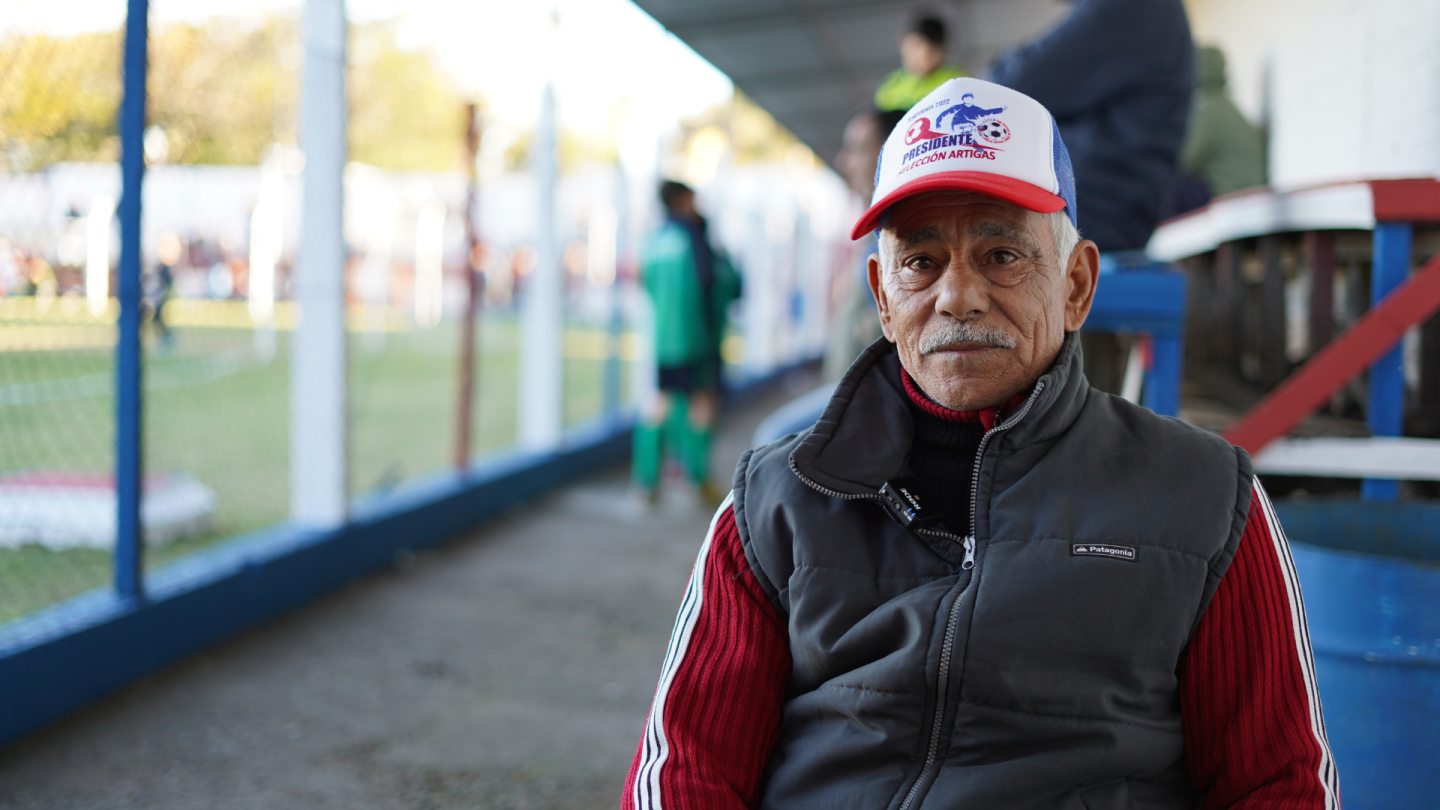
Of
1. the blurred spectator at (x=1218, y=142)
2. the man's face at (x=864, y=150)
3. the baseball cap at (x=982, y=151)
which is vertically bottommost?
the baseball cap at (x=982, y=151)

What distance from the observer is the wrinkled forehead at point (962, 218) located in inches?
46.8

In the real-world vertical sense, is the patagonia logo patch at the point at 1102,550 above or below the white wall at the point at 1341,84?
below

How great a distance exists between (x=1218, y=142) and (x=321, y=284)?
4256 mm

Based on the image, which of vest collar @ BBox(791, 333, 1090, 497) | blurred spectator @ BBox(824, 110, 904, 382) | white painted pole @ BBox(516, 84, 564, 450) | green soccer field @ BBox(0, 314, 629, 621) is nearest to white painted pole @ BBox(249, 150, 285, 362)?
green soccer field @ BBox(0, 314, 629, 621)

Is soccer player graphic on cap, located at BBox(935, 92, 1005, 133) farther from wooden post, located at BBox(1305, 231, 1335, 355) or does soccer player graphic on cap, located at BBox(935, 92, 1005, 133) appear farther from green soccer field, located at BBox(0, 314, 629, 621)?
green soccer field, located at BBox(0, 314, 629, 621)

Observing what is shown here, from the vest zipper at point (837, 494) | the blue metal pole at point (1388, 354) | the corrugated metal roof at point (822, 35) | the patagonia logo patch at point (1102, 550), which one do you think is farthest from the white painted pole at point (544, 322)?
the patagonia logo patch at point (1102, 550)

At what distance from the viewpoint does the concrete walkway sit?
8.00 feet

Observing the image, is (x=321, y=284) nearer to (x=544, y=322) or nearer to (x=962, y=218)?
(x=544, y=322)

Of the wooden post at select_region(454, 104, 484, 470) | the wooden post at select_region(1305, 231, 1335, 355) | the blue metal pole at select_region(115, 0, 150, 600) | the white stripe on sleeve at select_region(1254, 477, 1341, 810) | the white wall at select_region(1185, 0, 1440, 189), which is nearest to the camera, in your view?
the white stripe on sleeve at select_region(1254, 477, 1341, 810)

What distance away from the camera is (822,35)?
793 centimetres

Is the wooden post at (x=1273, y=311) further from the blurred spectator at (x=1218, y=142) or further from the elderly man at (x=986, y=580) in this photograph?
the blurred spectator at (x=1218, y=142)

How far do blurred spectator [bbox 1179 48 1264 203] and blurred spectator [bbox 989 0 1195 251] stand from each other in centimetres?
254

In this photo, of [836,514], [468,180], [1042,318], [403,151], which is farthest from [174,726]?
[403,151]

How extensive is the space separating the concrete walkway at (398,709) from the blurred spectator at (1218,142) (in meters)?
3.32
